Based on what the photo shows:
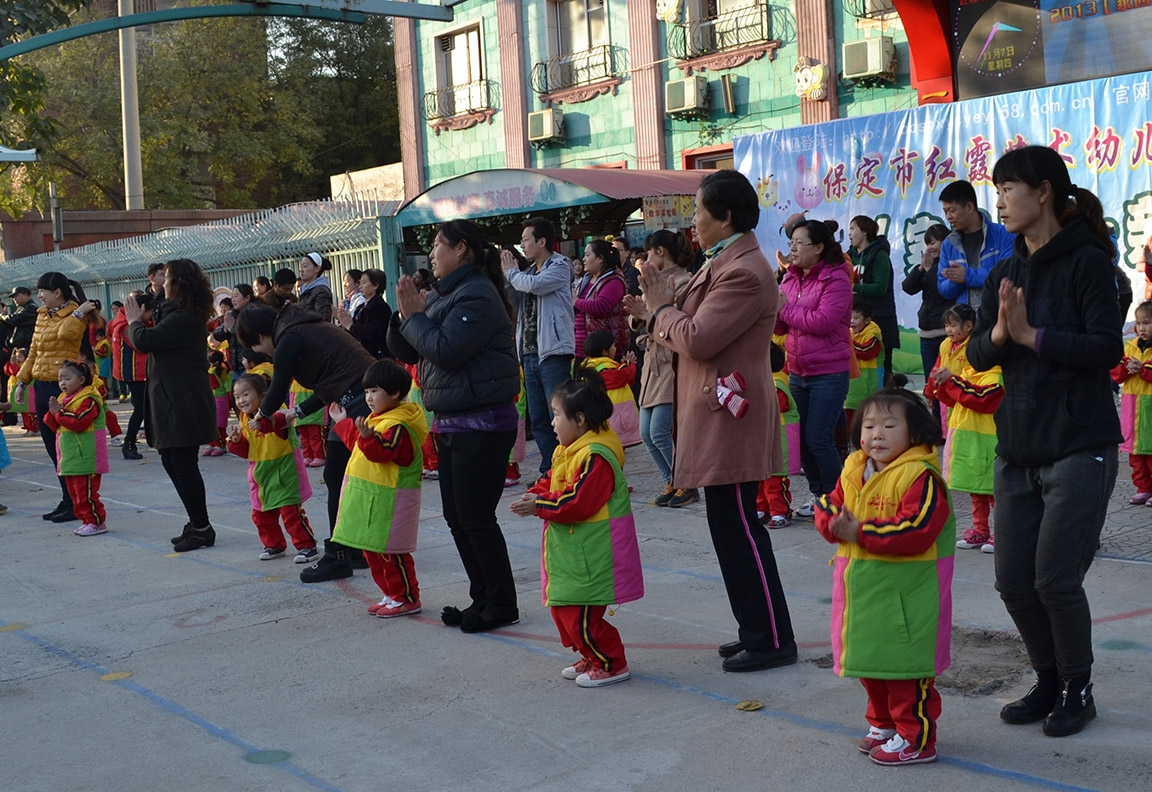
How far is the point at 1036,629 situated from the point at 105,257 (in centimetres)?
2146

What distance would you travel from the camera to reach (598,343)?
8.88 meters

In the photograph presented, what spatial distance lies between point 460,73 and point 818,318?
17690mm

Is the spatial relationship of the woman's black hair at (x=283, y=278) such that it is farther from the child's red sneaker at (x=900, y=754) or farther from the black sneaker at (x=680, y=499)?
the child's red sneaker at (x=900, y=754)

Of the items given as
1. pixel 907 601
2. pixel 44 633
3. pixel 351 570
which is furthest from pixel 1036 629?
pixel 44 633

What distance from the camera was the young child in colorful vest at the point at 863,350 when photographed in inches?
348

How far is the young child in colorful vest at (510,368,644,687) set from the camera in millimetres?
4586

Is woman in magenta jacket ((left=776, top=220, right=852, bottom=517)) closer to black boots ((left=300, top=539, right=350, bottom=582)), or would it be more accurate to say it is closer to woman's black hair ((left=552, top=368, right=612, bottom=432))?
woman's black hair ((left=552, top=368, right=612, bottom=432))

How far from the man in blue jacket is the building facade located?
7986 millimetres

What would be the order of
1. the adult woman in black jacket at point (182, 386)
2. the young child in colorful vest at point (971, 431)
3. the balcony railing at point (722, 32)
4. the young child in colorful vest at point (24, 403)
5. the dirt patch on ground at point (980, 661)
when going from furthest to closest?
1. the balcony railing at point (722, 32)
2. the young child in colorful vest at point (24, 403)
3. the adult woman in black jacket at point (182, 386)
4. the young child in colorful vest at point (971, 431)
5. the dirt patch on ground at point (980, 661)

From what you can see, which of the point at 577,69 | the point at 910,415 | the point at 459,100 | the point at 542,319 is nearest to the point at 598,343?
the point at 542,319

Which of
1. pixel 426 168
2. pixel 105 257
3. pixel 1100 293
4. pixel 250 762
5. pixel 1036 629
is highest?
pixel 426 168

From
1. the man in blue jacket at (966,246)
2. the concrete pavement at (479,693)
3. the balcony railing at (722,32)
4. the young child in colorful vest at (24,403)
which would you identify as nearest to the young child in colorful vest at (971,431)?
the concrete pavement at (479,693)

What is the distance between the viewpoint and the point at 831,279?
6910mm

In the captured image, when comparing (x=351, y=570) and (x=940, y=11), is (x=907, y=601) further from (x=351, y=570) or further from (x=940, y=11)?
(x=940, y=11)
